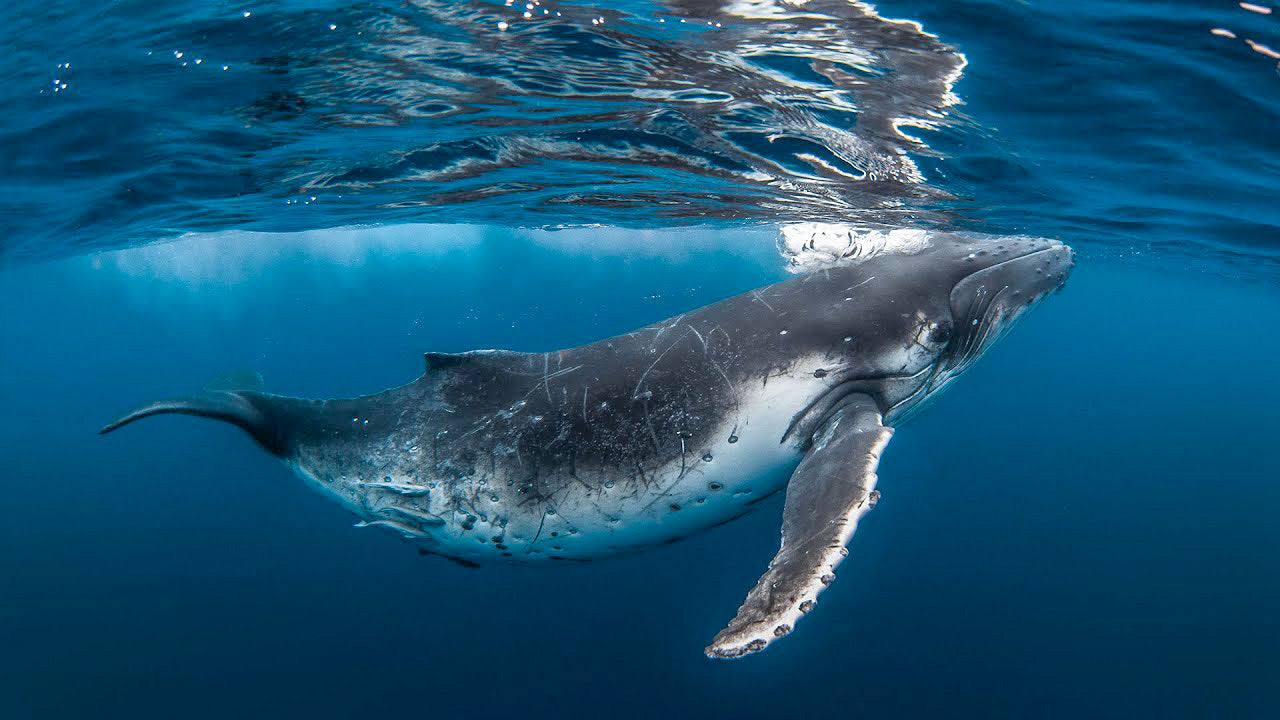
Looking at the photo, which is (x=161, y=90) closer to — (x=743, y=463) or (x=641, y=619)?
(x=743, y=463)

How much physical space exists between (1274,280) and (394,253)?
156 feet

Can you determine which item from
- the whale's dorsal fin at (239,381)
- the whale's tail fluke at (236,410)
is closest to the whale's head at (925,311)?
the whale's tail fluke at (236,410)

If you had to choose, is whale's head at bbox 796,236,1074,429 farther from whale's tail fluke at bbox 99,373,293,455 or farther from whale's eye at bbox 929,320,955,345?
whale's tail fluke at bbox 99,373,293,455

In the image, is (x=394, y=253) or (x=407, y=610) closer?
(x=407, y=610)

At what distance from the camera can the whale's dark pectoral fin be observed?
A: 3182 mm

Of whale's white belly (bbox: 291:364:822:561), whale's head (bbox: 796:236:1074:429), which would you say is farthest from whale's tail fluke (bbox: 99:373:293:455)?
whale's head (bbox: 796:236:1074:429)

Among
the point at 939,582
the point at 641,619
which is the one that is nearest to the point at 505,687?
the point at 641,619

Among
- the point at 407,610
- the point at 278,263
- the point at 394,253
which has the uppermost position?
the point at 407,610

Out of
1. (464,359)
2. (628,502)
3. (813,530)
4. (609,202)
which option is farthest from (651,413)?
(609,202)

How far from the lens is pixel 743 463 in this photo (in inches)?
194

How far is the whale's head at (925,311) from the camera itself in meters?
5.10

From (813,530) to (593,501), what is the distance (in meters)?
1.98

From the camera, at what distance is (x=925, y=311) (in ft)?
17.6

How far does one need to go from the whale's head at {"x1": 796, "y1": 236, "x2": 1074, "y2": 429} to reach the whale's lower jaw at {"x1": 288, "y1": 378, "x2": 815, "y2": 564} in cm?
51
